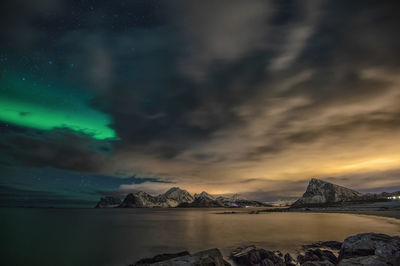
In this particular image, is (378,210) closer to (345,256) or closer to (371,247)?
(345,256)

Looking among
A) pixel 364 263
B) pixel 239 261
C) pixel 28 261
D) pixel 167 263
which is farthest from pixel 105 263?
pixel 364 263

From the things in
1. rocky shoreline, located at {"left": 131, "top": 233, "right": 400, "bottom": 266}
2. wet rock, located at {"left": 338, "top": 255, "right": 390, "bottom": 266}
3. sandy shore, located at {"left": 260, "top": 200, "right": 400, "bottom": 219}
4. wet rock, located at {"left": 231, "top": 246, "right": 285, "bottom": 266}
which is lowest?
sandy shore, located at {"left": 260, "top": 200, "right": 400, "bottom": 219}

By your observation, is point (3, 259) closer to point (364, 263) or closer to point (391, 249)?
point (364, 263)

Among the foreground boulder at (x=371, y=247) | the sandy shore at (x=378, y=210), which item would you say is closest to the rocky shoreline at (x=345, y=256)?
the foreground boulder at (x=371, y=247)

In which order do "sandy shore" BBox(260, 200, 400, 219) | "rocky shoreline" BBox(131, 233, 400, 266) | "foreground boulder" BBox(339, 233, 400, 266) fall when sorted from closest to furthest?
"rocky shoreline" BBox(131, 233, 400, 266)
"foreground boulder" BBox(339, 233, 400, 266)
"sandy shore" BBox(260, 200, 400, 219)

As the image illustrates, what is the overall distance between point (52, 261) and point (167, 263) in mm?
23276

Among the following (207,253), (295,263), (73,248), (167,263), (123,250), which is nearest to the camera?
(167,263)

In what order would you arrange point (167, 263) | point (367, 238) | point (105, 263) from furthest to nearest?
point (105, 263)
point (367, 238)
point (167, 263)

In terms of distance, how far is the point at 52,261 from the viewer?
25.0 meters

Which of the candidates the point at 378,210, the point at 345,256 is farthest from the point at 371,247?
the point at 378,210

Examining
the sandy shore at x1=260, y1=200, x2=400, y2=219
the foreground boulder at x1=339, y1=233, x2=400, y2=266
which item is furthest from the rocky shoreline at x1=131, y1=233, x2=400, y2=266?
the sandy shore at x1=260, y1=200, x2=400, y2=219

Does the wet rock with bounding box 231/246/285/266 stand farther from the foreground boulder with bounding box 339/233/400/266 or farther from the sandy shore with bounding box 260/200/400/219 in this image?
the sandy shore with bounding box 260/200/400/219

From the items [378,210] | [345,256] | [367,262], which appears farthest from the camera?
[378,210]

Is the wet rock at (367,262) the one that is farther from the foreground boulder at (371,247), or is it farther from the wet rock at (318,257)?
the wet rock at (318,257)
